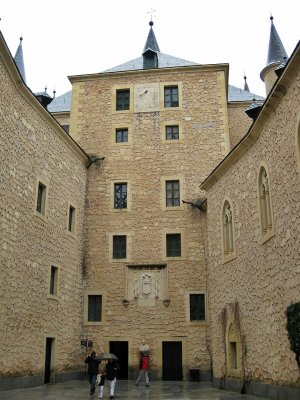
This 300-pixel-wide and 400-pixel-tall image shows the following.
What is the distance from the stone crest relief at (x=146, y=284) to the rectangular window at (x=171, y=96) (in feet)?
25.2

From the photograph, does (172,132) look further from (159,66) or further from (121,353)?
(121,353)

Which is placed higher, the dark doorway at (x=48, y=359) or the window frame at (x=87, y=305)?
the window frame at (x=87, y=305)

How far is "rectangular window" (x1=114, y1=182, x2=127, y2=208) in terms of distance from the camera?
66.4ft

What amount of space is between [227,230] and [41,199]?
6.47 metres

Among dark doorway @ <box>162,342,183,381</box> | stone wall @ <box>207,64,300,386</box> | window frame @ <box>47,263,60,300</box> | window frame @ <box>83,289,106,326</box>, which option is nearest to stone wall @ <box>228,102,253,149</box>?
stone wall @ <box>207,64,300,386</box>

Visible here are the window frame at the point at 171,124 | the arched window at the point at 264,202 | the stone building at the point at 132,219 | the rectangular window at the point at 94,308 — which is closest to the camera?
the arched window at the point at 264,202

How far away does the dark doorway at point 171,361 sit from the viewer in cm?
1791

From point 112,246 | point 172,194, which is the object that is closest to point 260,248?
point 172,194

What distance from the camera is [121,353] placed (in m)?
18.4

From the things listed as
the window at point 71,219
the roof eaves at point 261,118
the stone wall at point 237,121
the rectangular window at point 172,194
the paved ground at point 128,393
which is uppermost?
the stone wall at point 237,121

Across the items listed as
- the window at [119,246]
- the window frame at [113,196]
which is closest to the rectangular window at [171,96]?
the window frame at [113,196]

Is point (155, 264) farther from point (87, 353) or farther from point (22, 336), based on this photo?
point (22, 336)

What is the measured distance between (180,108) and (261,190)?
9994 millimetres

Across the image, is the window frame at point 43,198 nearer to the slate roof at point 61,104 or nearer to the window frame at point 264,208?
the window frame at point 264,208
